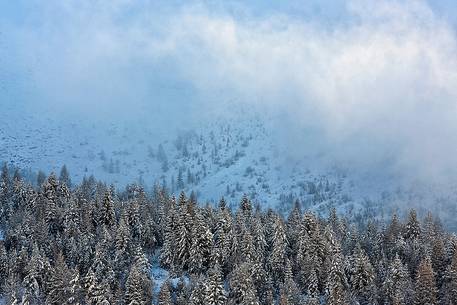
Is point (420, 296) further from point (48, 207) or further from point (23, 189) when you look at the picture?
point (23, 189)

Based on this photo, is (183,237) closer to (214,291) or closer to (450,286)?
(214,291)

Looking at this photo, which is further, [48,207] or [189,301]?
[48,207]

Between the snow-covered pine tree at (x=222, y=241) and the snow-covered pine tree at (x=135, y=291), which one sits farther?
the snow-covered pine tree at (x=222, y=241)

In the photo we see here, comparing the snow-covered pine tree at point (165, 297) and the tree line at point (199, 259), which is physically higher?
the tree line at point (199, 259)

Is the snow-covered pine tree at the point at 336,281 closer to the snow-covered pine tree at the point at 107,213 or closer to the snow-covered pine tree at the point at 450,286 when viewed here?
the snow-covered pine tree at the point at 450,286

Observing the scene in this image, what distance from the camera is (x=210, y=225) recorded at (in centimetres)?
14238

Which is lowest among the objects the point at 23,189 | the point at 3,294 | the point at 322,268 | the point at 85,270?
→ the point at 3,294

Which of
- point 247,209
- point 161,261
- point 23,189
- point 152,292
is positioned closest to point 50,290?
point 152,292

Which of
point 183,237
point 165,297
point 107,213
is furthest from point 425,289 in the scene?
point 107,213

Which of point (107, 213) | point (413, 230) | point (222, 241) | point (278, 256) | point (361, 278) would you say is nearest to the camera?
point (361, 278)

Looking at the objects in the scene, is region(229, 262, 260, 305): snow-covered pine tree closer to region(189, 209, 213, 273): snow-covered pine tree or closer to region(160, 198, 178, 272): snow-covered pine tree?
region(189, 209, 213, 273): snow-covered pine tree

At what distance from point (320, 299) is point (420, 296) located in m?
→ 20.9

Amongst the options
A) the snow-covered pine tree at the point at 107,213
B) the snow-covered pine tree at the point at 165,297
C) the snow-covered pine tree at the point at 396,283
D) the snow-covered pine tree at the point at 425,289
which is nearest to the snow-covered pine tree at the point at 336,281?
the snow-covered pine tree at the point at 396,283

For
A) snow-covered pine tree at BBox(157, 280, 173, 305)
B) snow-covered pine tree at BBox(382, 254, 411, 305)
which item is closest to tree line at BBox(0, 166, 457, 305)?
snow-covered pine tree at BBox(157, 280, 173, 305)
